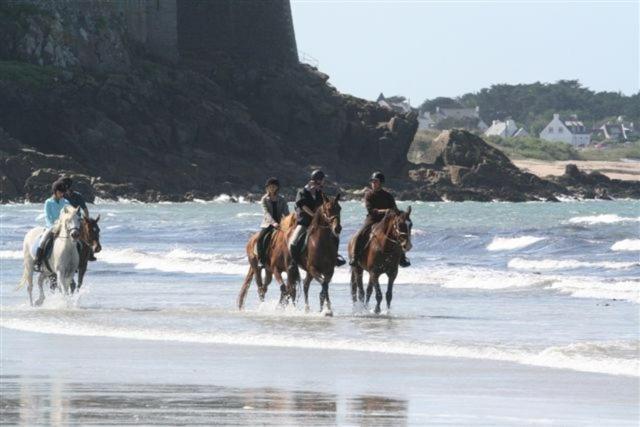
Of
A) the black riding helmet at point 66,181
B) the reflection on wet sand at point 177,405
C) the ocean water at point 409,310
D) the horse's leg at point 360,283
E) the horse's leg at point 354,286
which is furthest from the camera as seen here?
the black riding helmet at point 66,181

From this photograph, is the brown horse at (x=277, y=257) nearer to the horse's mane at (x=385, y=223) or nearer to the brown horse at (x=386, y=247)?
the brown horse at (x=386, y=247)

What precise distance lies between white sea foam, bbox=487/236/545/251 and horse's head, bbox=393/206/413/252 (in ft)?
80.3

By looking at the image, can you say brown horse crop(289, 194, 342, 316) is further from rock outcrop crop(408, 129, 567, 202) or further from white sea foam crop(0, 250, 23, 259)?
rock outcrop crop(408, 129, 567, 202)

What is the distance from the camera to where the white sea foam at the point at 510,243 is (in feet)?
154

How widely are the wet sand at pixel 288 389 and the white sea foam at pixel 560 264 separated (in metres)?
19.6

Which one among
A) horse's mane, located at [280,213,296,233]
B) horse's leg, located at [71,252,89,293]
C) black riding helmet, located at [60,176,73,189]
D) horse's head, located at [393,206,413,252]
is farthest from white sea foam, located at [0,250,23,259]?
horse's head, located at [393,206,413,252]

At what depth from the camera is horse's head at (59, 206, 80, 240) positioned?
2320 cm

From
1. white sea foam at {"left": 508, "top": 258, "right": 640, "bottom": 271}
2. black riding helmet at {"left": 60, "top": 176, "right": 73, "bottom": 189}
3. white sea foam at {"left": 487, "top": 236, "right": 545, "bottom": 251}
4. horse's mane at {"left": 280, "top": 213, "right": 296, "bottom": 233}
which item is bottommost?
white sea foam at {"left": 487, "top": 236, "right": 545, "bottom": 251}

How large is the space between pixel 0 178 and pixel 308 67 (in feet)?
131

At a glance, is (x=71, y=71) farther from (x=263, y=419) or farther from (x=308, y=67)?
(x=263, y=419)

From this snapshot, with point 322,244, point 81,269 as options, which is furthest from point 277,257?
point 81,269

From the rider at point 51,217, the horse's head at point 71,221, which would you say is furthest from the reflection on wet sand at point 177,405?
the rider at point 51,217

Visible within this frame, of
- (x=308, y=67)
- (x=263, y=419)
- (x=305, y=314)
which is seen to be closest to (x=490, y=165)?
(x=308, y=67)

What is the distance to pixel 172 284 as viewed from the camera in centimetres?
3175
